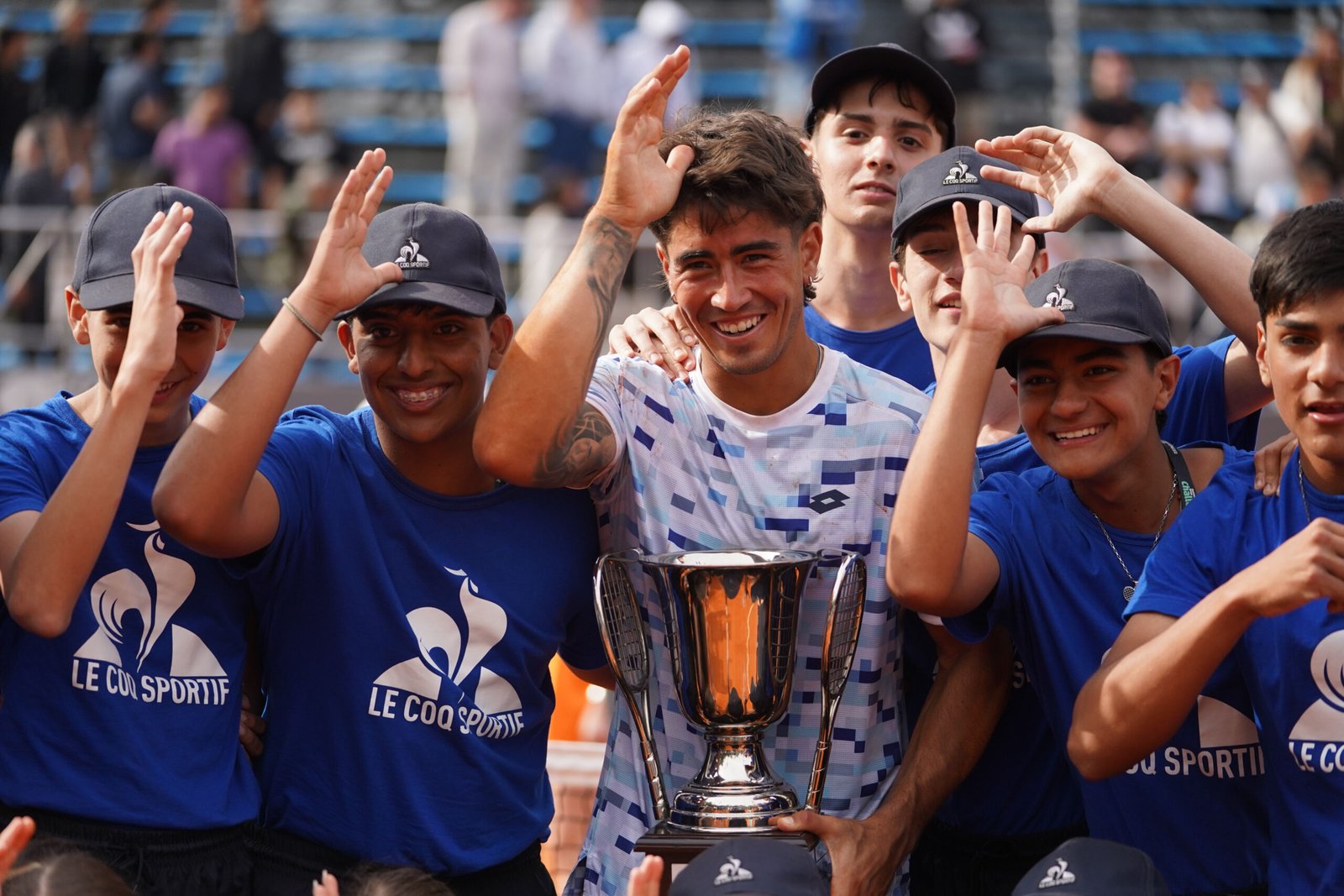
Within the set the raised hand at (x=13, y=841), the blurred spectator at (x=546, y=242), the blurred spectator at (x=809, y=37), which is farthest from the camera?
the blurred spectator at (x=809, y=37)

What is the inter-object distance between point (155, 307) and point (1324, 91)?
11638 mm

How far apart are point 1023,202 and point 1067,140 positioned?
246 mm

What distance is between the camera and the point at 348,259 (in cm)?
336

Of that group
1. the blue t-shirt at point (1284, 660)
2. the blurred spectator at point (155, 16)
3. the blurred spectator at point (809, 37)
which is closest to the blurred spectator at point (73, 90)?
the blurred spectator at point (155, 16)

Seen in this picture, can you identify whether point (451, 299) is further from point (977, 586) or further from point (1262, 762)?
point (1262, 762)

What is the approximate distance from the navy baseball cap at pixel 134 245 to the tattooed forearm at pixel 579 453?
31.2 inches

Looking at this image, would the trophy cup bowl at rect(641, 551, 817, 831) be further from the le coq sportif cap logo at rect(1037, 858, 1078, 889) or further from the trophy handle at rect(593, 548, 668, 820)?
the le coq sportif cap logo at rect(1037, 858, 1078, 889)

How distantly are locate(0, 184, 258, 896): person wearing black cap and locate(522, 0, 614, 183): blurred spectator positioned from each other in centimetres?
A: 902

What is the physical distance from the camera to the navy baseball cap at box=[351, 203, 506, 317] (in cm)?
346

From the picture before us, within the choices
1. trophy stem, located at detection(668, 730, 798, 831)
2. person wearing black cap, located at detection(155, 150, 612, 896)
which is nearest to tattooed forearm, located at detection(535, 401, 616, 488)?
person wearing black cap, located at detection(155, 150, 612, 896)

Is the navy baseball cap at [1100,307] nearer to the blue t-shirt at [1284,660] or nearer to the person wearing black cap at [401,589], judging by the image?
the blue t-shirt at [1284,660]

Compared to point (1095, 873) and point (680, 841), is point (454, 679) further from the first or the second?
point (1095, 873)

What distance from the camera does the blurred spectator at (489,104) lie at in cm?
1228

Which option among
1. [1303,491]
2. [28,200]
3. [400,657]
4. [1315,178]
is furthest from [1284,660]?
[1315,178]
